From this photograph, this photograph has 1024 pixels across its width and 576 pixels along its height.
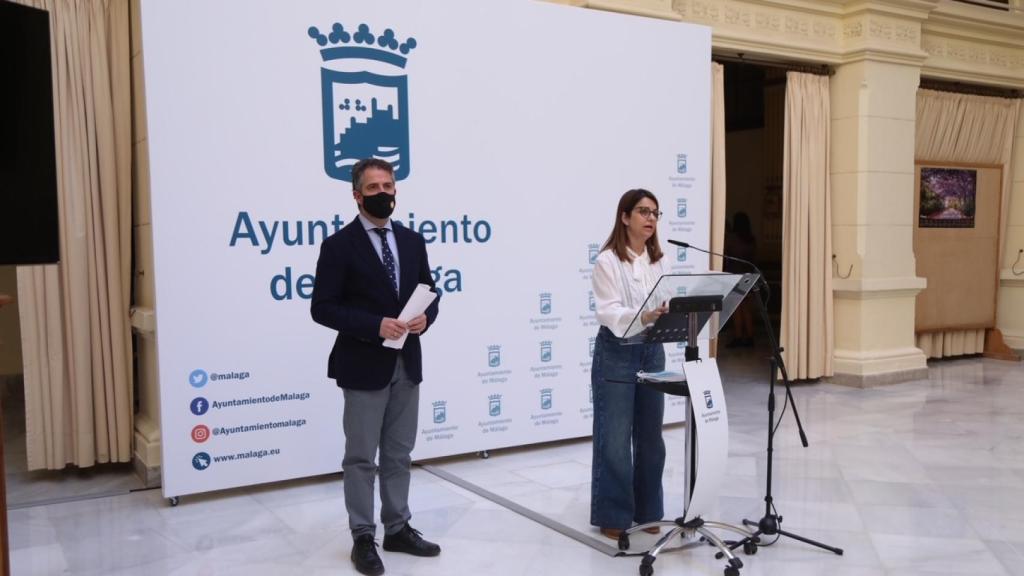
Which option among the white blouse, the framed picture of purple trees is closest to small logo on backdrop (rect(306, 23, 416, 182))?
the white blouse

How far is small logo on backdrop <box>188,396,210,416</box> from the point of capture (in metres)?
4.55

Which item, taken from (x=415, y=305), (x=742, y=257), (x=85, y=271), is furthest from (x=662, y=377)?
(x=742, y=257)

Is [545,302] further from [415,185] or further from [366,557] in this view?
[366,557]

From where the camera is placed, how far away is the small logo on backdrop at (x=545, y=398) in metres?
5.65

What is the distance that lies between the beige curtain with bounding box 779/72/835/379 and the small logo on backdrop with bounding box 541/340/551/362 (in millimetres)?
2963

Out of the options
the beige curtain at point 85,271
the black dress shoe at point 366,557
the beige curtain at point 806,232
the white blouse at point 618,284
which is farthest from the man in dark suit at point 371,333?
the beige curtain at point 806,232

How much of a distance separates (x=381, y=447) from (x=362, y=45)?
233cm

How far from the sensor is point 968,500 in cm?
465

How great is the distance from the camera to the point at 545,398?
18.6 feet

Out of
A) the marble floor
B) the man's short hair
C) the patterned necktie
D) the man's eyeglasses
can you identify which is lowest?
the marble floor

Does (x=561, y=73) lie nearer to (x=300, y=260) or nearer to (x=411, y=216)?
(x=411, y=216)

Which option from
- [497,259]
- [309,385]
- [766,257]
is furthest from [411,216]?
[766,257]

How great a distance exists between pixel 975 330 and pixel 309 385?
7470 mm

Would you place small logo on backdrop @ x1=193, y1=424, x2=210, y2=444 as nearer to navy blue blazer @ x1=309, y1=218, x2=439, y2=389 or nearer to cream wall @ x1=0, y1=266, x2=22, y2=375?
navy blue blazer @ x1=309, y1=218, x2=439, y2=389
